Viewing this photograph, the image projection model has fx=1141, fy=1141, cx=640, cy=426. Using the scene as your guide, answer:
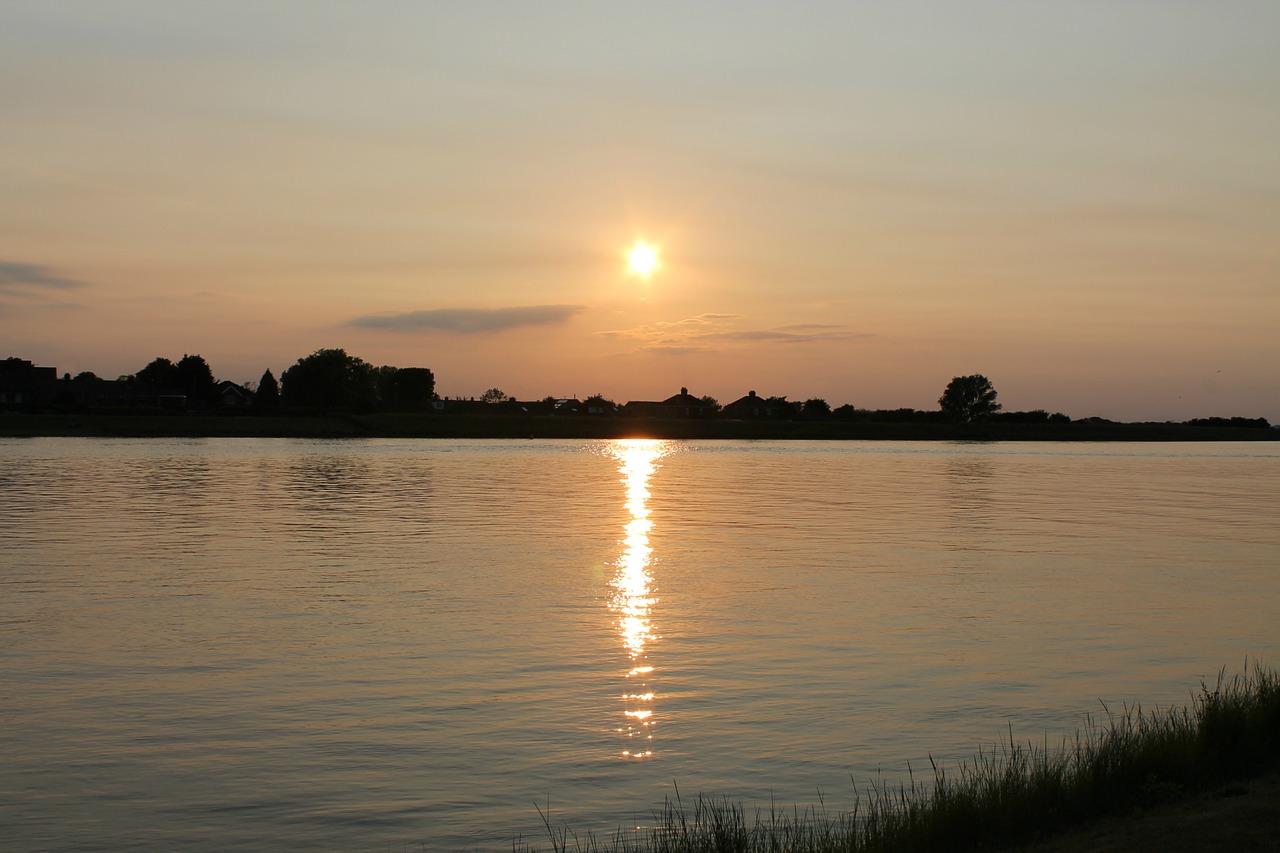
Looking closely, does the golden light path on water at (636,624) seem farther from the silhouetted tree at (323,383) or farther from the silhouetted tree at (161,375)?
the silhouetted tree at (161,375)

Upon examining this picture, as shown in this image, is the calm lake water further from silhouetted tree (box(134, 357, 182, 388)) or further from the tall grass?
silhouetted tree (box(134, 357, 182, 388))

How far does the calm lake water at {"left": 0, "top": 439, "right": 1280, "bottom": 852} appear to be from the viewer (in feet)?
34.5

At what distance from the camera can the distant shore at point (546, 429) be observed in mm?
110375

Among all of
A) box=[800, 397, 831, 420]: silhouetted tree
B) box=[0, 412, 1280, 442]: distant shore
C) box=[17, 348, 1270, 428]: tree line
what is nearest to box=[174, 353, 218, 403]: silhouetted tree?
box=[17, 348, 1270, 428]: tree line

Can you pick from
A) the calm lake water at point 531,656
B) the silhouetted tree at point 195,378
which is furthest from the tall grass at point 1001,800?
the silhouetted tree at point 195,378

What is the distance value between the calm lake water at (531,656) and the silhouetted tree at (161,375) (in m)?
147

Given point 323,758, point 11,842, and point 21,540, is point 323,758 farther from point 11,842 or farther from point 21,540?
point 21,540

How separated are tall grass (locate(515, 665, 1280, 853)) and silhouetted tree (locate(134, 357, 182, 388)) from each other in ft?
587

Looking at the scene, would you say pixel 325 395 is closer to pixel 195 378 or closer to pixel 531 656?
pixel 195 378

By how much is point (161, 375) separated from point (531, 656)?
17689 centimetres

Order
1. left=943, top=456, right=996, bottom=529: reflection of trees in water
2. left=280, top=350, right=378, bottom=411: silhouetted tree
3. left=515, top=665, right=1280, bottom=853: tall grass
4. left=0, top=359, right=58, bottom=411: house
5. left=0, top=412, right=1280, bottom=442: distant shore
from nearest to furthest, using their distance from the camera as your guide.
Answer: left=515, top=665, right=1280, bottom=853: tall grass < left=943, top=456, right=996, bottom=529: reflection of trees in water < left=0, top=412, right=1280, bottom=442: distant shore < left=0, top=359, right=58, bottom=411: house < left=280, top=350, right=378, bottom=411: silhouetted tree

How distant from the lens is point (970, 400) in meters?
197

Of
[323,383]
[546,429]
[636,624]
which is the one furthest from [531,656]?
[323,383]

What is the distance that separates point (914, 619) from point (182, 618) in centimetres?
1194
